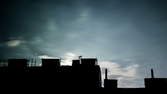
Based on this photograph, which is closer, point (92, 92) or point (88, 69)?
point (92, 92)

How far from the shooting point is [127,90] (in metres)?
19.3

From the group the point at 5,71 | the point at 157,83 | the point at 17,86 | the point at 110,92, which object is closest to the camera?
the point at 110,92

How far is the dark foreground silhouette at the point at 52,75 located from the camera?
25297mm

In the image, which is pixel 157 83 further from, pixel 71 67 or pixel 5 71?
pixel 5 71

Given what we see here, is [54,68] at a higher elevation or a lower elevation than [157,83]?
higher

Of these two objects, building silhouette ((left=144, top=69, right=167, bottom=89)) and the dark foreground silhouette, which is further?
Result: the dark foreground silhouette

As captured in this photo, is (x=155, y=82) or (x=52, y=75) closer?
(x=155, y=82)

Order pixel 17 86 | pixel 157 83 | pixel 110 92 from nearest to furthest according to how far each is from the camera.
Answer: pixel 110 92 < pixel 157 83 < pixel 17 86

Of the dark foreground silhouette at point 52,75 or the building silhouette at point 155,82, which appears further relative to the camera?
the dark foreground silhouette at point 52,75

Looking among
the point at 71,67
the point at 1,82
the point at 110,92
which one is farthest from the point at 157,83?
the point at 1,82

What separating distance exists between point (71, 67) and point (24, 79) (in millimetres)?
8427

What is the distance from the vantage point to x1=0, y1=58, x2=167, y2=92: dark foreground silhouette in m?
25.3

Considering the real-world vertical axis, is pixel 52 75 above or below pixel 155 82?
above

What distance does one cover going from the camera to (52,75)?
26.0 meters
